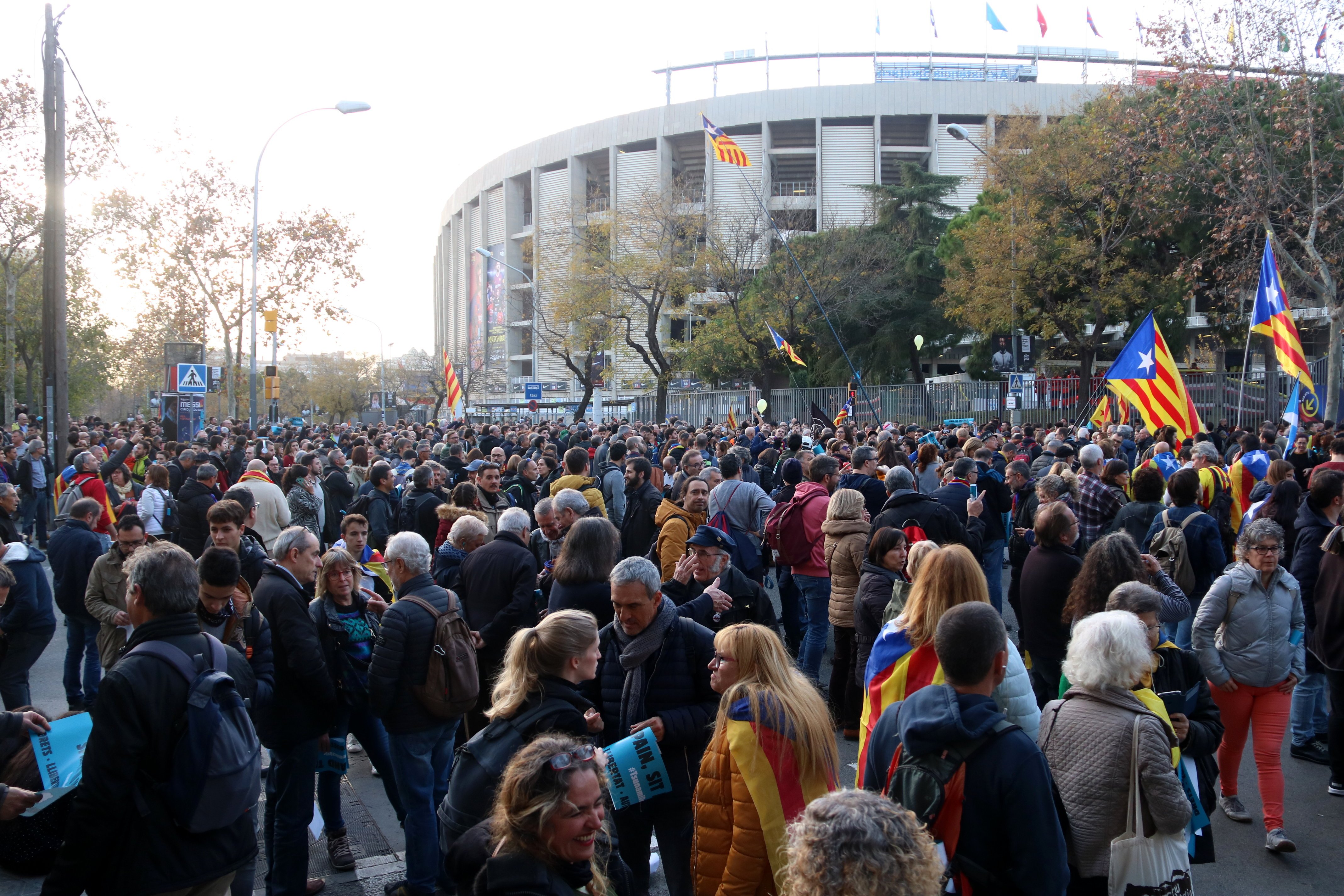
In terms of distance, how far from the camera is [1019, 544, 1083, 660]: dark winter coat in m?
5.27

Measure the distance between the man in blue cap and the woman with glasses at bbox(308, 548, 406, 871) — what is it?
5.13ft

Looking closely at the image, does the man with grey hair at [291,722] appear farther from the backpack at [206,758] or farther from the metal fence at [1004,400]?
the metal fence at [1004,400]

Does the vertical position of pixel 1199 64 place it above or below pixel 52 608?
above

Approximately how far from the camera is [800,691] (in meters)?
3.31

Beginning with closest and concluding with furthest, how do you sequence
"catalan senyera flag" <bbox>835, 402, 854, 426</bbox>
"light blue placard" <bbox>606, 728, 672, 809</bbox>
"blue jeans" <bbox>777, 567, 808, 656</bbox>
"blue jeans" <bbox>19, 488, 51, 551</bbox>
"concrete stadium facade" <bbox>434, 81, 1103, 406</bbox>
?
"light blue placard" <bbox>606, 728, 672, 809</bbox>, "blue jeans" <bbox>777, 567, 808, 656</bbox>, "blue jeans" <bbox>19, 488, 51, 551</bbox>, "catalan senyera flag" <bbox>835, 402, 854, 426</bbox>, "concrete stadium facade" <bbox>434, 81, 1103, 406</bbox>

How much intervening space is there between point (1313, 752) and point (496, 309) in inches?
2936

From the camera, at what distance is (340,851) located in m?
5.05

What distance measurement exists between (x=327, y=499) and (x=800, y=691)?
9.78 meters

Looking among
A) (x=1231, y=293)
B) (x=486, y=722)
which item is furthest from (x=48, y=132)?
(x=1231, y=293)

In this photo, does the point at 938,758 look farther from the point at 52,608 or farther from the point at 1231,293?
the point at 1231,293

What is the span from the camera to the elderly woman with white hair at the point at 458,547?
19.8 ft

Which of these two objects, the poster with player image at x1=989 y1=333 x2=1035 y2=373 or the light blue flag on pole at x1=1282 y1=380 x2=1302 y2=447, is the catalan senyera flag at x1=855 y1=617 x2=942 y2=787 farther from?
the poster with player image at x1=989 y1=333 x2=1035 y2=373

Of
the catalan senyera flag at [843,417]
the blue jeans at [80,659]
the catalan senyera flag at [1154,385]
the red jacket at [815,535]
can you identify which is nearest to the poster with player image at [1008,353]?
the catalan senyera flag at [843,417]

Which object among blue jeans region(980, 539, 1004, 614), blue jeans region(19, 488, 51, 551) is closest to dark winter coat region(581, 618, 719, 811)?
blue jeans region(980, 539, 1004, 614)
